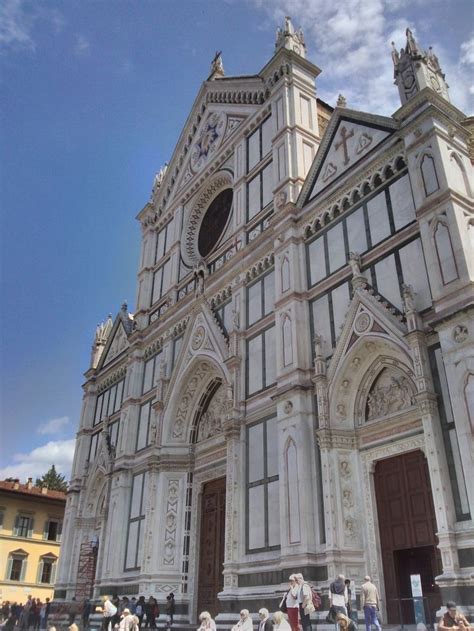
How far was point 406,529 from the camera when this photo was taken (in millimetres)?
13508

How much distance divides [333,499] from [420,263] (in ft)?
20.2

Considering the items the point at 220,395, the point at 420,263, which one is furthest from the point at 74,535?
the point at 420,263

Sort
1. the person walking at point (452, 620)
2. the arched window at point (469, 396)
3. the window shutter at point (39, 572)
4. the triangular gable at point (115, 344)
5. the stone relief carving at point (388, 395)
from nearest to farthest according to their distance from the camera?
the person walking at point (452, 620) < the arched window at point (469, 396) < the stone relief carving at point (388, 395) < the triangular gable at point (115, 344) < the window shutter at point (39, 572)

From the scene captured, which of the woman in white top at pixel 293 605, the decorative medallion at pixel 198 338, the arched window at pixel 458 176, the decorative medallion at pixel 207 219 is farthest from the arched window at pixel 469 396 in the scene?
the decorative medallion at pixel 207 219

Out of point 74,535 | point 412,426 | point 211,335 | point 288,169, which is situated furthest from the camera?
point 74,535

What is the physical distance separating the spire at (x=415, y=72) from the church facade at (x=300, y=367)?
0.23ft

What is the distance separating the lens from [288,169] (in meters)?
20.5

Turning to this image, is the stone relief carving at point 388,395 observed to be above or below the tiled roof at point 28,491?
below

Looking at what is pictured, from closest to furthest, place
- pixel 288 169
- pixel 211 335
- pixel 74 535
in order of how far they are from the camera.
Answer: 1. pixel 288 169
2. pixel 211 335
3. pixel 74 535

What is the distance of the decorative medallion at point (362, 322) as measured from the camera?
15.2m

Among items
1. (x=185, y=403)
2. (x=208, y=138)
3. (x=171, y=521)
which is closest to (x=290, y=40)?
(x=208, y=138)

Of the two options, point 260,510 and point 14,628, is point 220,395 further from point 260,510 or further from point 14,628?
point 14,628

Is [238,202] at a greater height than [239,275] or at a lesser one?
greater

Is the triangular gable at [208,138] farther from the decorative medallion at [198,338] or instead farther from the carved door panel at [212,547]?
the carved door panel at [212,547]
